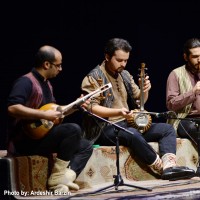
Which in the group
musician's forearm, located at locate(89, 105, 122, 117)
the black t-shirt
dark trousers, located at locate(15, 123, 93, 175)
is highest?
the black t-shirt

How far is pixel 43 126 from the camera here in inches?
154

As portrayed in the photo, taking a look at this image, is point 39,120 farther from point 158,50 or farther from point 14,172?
point 158,50

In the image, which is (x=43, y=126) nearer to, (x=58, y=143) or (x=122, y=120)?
(x=58, y=143)

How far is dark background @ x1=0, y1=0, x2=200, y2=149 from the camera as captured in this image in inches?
206

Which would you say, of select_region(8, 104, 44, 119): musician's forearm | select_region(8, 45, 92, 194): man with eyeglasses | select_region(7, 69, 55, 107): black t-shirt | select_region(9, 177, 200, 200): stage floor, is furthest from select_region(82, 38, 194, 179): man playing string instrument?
select_region(8, 104, 44, 119): musician's forearm

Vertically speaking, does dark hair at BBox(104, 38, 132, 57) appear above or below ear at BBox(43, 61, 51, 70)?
above

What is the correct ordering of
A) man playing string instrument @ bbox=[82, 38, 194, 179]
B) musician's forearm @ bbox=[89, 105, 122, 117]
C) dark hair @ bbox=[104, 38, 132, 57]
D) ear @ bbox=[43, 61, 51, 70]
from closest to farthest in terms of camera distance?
1. ear @ bbox=[43, 61, 51, 70]
2. musician's forearm @ bbox=[89, 105, 122, 117]
3. man playing string instrument @ bbox=[82, 38, 194, 179]
4. dark hair @ bbox=[104, 38, 132, 57]

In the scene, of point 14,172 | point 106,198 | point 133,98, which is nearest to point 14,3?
point 133,98

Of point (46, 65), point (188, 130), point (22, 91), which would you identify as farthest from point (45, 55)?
point (188, 130)

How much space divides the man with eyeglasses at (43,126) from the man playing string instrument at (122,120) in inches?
18.2

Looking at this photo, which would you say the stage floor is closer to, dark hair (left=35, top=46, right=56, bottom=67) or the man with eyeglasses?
the man with eyeglasses

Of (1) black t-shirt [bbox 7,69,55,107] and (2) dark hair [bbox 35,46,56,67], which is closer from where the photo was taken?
(1) black t-shirt [bbox 7,69,55,107]

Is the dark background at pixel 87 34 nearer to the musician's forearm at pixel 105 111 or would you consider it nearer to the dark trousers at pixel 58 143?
the musician's forearm at pixel 105 111

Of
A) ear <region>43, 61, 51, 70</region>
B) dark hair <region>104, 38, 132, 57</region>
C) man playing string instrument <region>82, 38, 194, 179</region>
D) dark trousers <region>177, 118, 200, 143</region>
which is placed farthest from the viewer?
dark trousers <region>177, 118, 200, 143</region>
